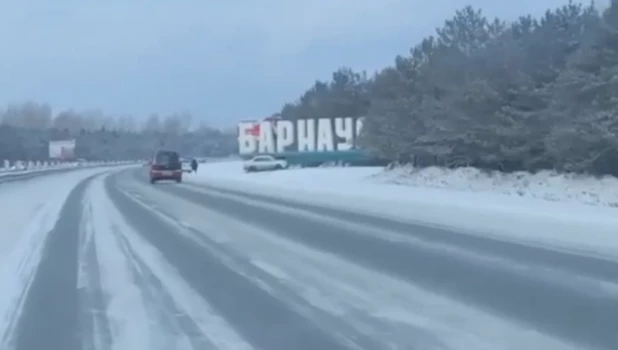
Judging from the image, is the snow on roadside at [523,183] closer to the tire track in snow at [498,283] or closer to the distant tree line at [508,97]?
the distant tree line at [508,97]

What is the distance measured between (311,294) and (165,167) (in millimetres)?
54512

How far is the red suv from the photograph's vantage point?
220 ft

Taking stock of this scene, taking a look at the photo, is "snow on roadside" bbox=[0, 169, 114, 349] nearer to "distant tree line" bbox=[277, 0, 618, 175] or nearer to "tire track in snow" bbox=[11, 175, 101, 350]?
"tire track in snow" bbox=[11, 175, 101, 350]

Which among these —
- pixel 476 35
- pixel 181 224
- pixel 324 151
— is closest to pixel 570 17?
pixel 476 35

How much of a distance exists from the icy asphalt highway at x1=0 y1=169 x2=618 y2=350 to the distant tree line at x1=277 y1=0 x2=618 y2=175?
53.1ft

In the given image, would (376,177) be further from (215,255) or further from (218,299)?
(218,299)

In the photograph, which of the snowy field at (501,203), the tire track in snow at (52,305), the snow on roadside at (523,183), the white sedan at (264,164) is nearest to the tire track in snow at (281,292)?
the tire track in snow at (52,305)

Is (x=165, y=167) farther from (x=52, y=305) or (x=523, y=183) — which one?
(x=52, y=305)

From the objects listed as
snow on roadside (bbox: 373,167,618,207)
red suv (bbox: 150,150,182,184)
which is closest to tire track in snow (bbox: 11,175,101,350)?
snow on roadside (bbox: 373,167,618,207)

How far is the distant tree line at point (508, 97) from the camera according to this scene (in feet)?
125

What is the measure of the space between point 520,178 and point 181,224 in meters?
20.7

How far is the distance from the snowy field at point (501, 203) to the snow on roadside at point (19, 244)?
9.43 meters

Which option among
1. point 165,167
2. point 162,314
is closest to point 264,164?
point 165,167

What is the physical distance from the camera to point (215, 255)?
743 inches
